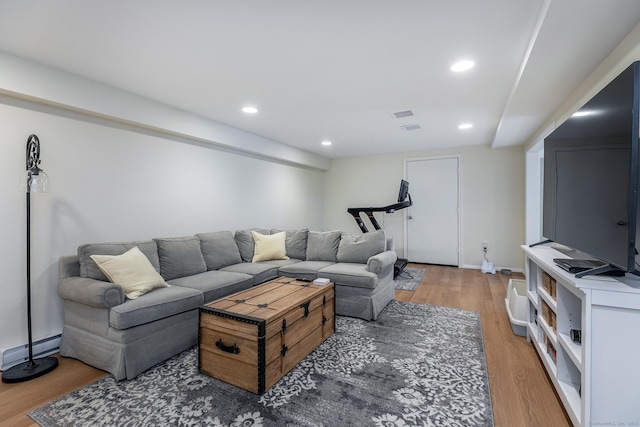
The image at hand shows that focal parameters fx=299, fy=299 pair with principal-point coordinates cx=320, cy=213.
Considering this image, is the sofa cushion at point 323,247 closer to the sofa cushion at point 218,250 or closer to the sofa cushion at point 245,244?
the sofa cushion at point 245,244

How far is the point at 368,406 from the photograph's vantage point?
5.70 feet

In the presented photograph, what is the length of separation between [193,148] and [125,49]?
5.70ft

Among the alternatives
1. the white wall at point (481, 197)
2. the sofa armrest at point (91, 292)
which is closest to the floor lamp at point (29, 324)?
the sofa armrest at point (91, 292)

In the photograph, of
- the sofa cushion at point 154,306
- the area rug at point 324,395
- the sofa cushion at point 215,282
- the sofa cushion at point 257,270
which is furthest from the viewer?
the sofa cushion at point 257,270

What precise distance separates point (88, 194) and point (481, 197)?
575 cm

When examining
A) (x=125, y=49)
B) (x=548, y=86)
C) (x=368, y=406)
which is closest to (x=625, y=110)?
(x=548, y=86)

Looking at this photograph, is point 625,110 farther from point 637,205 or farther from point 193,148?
point 193,148

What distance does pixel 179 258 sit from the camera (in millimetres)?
3072

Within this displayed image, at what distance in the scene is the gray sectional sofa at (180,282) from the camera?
2.08 metres

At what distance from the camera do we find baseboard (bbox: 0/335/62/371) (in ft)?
7.25

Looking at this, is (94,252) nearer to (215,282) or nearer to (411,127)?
(215,282)

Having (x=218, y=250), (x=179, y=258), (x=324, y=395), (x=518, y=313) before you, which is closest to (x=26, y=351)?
(x=179, y=258)

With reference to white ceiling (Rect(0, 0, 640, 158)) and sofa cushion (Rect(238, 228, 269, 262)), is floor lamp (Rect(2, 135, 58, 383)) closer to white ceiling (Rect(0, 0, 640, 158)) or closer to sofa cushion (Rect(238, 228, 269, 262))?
white ceiling (Rect(0, 0, 640, 158))

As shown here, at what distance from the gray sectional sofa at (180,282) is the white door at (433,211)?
2.35 meters
